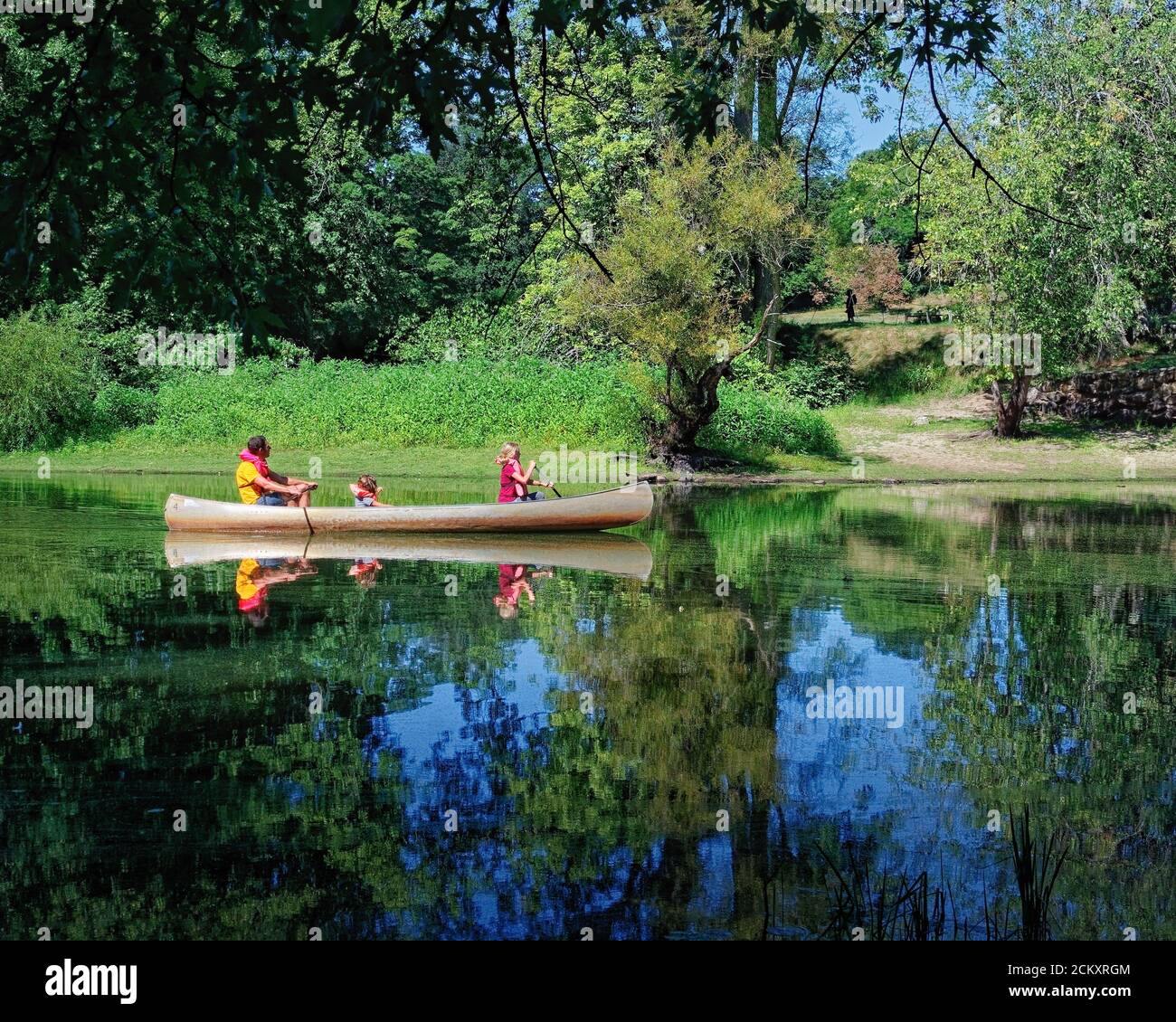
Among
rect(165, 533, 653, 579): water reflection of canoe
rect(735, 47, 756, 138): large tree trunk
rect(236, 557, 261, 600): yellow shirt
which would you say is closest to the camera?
rect(236, 557, 261, 600): yellow shirt

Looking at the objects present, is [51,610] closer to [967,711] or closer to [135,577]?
[135,577]

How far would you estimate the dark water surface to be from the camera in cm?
558

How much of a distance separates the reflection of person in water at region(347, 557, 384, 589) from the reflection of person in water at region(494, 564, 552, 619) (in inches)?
55.4

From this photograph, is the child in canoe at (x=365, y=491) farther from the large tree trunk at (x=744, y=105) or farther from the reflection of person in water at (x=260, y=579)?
the large tree trunk at (x=744, y=105)

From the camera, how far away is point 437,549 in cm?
1798

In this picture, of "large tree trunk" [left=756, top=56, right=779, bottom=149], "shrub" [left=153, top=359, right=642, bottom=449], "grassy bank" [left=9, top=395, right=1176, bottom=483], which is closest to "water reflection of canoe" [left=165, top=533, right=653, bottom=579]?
"grassy bank" [left=9, top=395, right=1176, bottom=483]

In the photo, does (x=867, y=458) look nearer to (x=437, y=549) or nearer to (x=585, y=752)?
(x=437, y=549)

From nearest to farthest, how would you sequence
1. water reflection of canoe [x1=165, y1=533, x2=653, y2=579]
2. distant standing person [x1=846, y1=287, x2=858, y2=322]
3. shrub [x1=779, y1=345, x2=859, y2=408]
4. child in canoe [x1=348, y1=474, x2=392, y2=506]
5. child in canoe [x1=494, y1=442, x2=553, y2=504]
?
water reflection of canoe [x1=165, y1=533, x2=653, y2=579] → child in canoe [x1=348, y1=474, x2=392, y2=506] → child in canoe [x1=494, y1=442, x2=553, y2=504] → shrub [x1=779, y1=345, x2=859, y2=408] → distant standing person [x1=846, y1=287, x2=858, y2=322]

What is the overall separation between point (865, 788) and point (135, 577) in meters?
9.97

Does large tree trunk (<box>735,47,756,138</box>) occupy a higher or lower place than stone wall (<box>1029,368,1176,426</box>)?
higher

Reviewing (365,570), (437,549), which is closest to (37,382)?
(437,549)

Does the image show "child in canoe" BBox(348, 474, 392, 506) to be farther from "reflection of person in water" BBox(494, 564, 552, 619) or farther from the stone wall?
the stone wall

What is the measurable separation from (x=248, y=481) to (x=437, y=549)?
3.11m

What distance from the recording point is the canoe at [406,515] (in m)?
18.5
